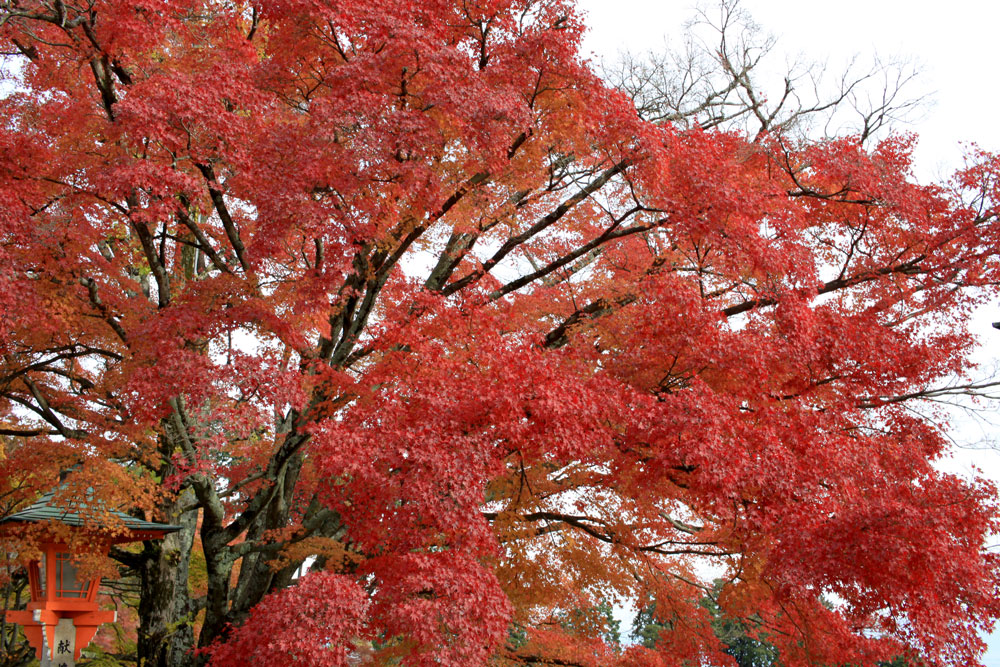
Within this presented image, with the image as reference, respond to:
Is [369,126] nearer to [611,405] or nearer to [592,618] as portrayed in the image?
[611,405]

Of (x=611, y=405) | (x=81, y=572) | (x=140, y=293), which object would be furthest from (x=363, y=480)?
(x=140, y=293)

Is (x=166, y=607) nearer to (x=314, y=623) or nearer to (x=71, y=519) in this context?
(x=71, y=519)

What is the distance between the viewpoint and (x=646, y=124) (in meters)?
9.07

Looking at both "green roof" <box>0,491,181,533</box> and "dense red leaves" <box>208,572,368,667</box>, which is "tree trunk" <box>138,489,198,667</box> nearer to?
"green roof" <box>0,491,181,533</box>

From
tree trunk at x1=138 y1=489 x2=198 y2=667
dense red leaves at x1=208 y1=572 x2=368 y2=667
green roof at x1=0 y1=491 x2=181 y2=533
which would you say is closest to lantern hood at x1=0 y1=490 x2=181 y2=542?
green roof at x1=0 y1=491 x2=181 y2=533

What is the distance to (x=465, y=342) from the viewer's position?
8.23m

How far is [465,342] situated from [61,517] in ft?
15.6

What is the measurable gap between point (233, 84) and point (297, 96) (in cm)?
131

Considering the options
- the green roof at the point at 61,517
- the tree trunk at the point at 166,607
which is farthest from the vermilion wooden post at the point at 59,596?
the tree trunk at the point at 166,607

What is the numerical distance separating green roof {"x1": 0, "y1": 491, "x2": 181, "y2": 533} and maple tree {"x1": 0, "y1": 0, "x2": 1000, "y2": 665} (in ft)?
1.11

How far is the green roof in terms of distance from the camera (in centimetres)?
750

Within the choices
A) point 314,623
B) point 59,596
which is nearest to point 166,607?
point 59,596

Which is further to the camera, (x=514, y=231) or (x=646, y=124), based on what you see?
(x=514, y=231)

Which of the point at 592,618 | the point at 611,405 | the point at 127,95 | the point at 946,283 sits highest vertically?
the point at 127,95
